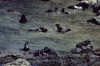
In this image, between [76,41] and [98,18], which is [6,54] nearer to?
[76,41]

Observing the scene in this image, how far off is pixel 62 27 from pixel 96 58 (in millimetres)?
10819

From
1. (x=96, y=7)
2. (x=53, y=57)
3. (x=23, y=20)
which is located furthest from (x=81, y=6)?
(x=53, y=57)

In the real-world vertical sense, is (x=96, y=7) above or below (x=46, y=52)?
above

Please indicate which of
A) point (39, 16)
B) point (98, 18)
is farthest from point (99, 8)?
point (39, 16)

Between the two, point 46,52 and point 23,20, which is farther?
point 23,20

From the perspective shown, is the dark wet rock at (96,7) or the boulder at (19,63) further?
the dark wet rock at (96,7)

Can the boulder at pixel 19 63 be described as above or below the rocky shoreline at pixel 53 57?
above

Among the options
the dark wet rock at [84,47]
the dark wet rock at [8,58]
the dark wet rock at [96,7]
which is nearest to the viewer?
the dark wet rock at [8,58]

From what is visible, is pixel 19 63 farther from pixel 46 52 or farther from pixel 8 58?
pixel 46 52

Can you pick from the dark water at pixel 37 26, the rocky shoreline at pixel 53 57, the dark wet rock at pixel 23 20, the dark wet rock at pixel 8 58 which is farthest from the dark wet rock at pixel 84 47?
the dark wet rock at pixel 23 20

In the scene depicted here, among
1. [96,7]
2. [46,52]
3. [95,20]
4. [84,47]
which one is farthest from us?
[96,7]

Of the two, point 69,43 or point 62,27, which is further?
point 62,27

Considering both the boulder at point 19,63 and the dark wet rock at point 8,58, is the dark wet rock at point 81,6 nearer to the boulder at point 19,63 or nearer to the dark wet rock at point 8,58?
the dark wet rock at point 8,58

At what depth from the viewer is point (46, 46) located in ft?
115
